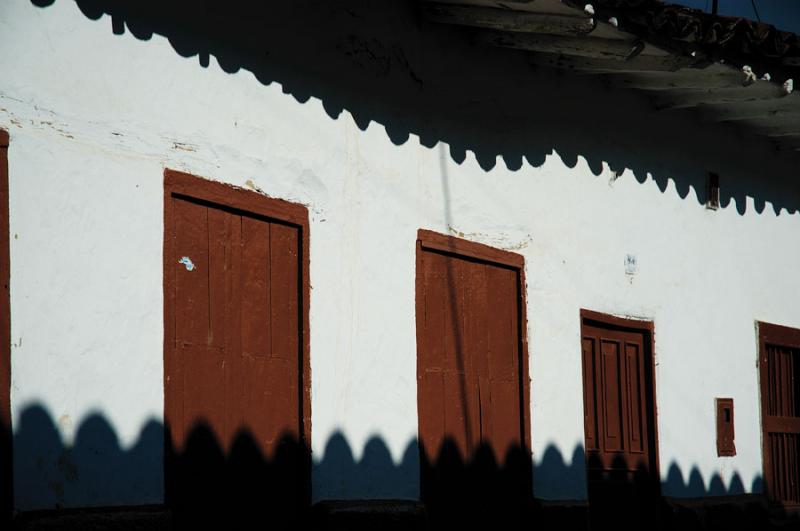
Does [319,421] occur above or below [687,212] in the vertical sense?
below

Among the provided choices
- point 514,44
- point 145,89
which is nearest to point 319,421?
point 145,89

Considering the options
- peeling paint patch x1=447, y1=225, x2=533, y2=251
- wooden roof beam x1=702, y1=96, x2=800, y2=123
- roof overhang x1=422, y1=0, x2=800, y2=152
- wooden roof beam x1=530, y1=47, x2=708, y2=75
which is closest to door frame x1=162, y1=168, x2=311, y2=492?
peeling paint patch x1=447, y1=225, x2=533, y2=251

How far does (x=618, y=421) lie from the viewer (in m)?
8.06

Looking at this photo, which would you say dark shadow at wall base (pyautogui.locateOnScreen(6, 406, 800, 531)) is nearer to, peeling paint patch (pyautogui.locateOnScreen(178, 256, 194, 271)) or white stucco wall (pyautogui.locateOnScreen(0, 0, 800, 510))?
white stucco wall (pyautogui.locateOnScreen(0, 0, 800, 510))

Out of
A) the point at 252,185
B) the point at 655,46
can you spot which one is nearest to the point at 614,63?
the point at 655,46

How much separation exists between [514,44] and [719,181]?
2599 millimetres

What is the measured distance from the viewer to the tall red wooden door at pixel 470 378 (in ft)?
22.1

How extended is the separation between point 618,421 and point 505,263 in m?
1.48

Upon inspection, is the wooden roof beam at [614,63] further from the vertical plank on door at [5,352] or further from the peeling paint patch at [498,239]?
the vertical plank on door at [5,352]

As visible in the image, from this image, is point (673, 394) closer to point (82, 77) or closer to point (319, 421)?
point (319, 421)

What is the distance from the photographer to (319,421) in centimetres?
605

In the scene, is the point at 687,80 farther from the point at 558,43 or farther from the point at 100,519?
the point at 100,519

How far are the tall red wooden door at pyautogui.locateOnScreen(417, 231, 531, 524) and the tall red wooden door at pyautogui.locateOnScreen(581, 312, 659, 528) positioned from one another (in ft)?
2.28

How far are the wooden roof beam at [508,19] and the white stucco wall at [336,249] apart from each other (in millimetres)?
713
